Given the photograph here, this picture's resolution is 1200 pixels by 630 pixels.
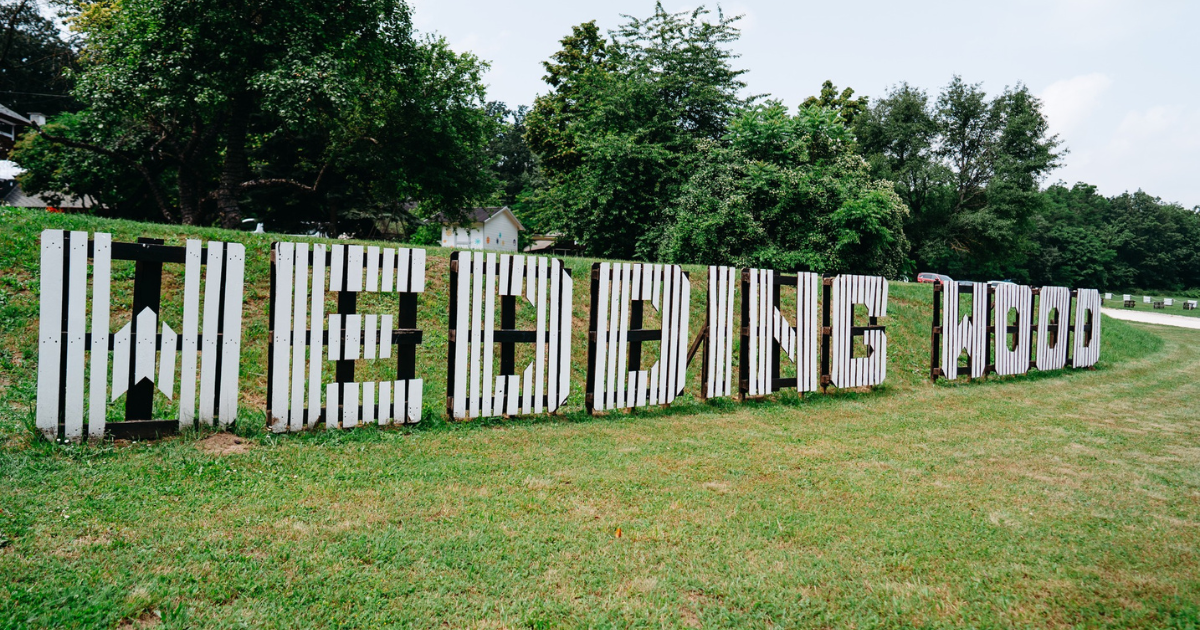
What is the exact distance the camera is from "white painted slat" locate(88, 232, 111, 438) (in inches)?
182

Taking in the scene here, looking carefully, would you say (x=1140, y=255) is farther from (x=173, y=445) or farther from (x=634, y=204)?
(x=173, y=445)

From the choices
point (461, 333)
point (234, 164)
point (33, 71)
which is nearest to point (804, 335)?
point (461, 333)

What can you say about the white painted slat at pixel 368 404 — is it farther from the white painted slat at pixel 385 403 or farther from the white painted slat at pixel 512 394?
the white painted slat at pixel 512 394

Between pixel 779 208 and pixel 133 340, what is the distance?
17.3m

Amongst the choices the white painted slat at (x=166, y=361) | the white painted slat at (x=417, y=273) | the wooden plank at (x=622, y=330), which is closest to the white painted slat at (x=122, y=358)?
the white painted slat at (x=166, y=361)

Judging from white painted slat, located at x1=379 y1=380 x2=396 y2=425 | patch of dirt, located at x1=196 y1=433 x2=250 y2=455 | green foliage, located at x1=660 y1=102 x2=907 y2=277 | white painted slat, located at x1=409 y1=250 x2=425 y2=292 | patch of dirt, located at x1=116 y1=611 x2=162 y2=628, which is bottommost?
patch of dirt, located at x1=116 y1=611 x2=162 y2=628

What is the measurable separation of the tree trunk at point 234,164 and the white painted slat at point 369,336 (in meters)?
17.9

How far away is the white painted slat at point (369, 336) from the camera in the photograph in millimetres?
5605

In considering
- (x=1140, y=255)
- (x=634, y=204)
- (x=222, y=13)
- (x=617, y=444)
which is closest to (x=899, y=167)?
(x=634, y=204)

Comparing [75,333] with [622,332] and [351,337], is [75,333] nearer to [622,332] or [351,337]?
[351,337]

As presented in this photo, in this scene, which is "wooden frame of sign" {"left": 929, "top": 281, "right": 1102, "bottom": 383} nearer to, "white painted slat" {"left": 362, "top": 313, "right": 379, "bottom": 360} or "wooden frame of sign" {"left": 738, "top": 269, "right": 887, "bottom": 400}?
"wooden frame of sign" {"left": 738, "top": 269, "right": 887, "bottom": 400}

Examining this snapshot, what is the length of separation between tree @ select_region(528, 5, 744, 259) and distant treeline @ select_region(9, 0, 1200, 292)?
0.30 ft

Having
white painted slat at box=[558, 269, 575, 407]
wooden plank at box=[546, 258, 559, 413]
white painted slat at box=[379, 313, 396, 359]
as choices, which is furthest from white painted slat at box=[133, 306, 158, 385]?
white painted slat at box=[558, 269, 575, 407]

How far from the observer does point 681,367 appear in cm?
754
